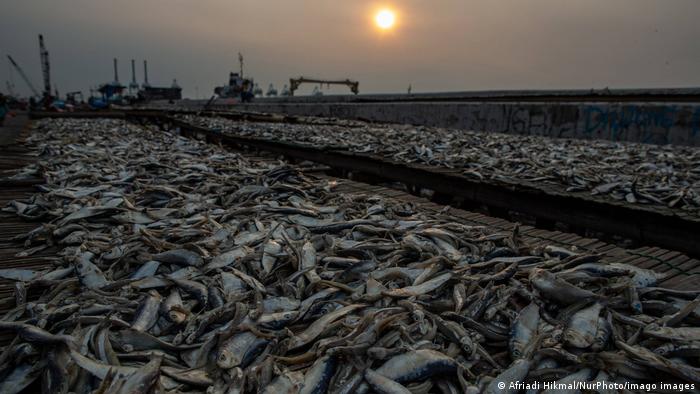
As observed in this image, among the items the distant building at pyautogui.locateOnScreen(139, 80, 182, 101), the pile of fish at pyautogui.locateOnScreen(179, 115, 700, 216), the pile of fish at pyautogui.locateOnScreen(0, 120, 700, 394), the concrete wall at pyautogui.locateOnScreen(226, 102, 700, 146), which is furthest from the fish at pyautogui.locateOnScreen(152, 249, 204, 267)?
the distant building at pyautogui.locateOnScreen(139, 80, 182, 101)

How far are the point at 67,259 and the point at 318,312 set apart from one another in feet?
7.25

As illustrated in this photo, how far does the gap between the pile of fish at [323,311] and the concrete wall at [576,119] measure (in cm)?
1264

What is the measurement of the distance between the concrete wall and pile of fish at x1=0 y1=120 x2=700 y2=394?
1264 centimetres

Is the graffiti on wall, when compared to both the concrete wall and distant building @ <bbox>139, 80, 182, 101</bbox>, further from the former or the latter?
distant building @ <bbox>139, 80, 182, 101</bbox>

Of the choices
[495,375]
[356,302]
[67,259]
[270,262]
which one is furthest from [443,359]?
[67,259]

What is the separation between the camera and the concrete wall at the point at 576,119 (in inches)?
515

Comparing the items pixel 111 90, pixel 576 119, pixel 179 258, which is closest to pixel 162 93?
pixel 111 90

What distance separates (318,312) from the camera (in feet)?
8.75

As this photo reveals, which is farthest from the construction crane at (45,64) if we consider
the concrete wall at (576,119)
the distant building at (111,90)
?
the concrete wall at (576,119)

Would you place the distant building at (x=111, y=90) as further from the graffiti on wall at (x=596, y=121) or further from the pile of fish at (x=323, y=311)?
the pile of fish at (x=323, y=311)

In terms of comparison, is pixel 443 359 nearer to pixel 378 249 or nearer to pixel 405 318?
pixel 405 318

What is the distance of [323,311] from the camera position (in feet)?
8.82

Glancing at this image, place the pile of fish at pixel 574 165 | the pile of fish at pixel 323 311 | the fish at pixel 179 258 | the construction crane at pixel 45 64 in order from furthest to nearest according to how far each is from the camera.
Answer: the construction crane at pixel 45 64, the pile of fish at pixel 574 165, the fish at pixel 179 258, the pile of fish at pixel 323 311

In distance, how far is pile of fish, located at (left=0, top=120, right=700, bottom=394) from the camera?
207 cm
